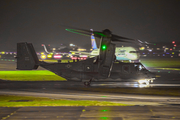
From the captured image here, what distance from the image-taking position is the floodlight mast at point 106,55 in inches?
794

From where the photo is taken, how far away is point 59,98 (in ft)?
50.6

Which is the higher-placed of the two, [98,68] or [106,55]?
[106,55]

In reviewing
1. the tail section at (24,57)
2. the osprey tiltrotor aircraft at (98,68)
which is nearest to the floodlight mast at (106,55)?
the osprey tiltrotor aircraft at (98,68)

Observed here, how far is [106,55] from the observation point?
2094 centimetres

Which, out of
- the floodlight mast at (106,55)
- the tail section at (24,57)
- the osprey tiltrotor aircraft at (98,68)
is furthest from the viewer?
the tail section at (24,57)

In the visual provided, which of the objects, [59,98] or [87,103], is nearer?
[87,103]

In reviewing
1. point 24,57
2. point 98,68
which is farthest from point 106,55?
point 24,57

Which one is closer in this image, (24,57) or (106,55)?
(106,55)

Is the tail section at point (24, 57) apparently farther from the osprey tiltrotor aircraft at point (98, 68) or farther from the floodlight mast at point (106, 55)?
the floodlight mast at point (106, 55)

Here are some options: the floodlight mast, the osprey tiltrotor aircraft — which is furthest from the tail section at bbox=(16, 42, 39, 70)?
the floodlight mast

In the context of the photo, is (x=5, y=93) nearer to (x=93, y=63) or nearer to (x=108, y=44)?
(x=93, y=63)

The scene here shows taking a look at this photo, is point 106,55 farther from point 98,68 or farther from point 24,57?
point 24,57

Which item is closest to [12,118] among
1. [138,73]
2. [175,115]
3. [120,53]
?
[175,115]

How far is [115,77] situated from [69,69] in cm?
527
